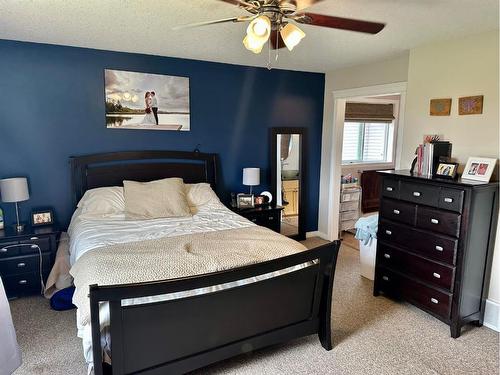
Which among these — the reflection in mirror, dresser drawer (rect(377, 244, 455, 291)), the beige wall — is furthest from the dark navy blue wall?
dresser drawer (rect(377, 244, 455, 291))

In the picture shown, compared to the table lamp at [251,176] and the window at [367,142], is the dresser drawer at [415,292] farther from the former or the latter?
the window at [367,142]

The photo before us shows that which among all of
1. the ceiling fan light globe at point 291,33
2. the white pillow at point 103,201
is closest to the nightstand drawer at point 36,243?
the white pillow at point 103,201

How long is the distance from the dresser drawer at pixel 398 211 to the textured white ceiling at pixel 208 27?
1464 mm

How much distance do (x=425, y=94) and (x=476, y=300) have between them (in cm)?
192

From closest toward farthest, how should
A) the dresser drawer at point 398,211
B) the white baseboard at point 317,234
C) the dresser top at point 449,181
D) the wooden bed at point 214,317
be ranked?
the wooden bed at point 214,317
the dresser top at point 449,181
the dresser drawer at point 398,211
the white baseboard at point 317,234

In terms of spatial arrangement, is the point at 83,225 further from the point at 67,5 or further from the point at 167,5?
the point at 167,5

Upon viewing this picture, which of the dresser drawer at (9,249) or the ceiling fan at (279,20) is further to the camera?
the dresser drawer at (9,249)

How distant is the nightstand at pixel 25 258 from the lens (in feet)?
10.3

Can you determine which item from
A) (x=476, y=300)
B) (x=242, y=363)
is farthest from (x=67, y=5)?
(x=476, y=300)

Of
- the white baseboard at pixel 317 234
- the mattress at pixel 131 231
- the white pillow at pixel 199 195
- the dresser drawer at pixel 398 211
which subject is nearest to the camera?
the mattress at pixel 131 231

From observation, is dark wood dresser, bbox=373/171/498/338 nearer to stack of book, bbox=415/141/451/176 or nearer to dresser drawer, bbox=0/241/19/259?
stack of book, bbox=415/141/451/176

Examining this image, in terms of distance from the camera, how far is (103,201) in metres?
3.46

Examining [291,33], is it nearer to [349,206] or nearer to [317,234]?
[317,234]

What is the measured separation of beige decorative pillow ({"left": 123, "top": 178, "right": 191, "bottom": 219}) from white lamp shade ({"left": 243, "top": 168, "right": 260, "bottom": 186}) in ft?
3.14
